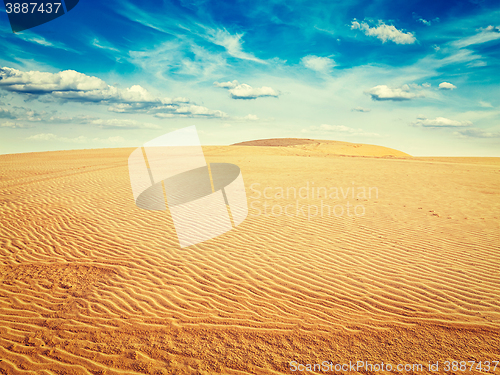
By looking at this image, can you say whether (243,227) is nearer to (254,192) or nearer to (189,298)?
(189,298)

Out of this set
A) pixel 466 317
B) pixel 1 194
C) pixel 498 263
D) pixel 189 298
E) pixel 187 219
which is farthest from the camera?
pixel 1 194

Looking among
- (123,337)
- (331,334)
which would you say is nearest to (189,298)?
(123,337)

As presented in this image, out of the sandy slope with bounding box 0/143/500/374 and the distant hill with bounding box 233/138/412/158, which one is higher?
the distant hill with bounding box 233/138/412/158

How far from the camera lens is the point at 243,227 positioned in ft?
31.1

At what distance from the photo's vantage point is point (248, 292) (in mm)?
5609

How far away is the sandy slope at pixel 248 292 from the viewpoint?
13.4 ft

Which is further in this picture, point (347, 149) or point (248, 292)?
point (347, 149)

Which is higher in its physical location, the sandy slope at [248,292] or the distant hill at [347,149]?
the distant hill at [347,149]

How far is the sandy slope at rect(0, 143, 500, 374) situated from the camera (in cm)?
409

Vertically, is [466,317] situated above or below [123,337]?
above

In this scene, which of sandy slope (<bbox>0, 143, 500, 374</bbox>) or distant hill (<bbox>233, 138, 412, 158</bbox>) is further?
distant hill (<bbox>233, 138, 412, 158</bbox>)

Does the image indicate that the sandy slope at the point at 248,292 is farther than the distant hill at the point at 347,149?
No

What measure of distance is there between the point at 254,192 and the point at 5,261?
9.98m

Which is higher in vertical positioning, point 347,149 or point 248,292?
point 347,149
